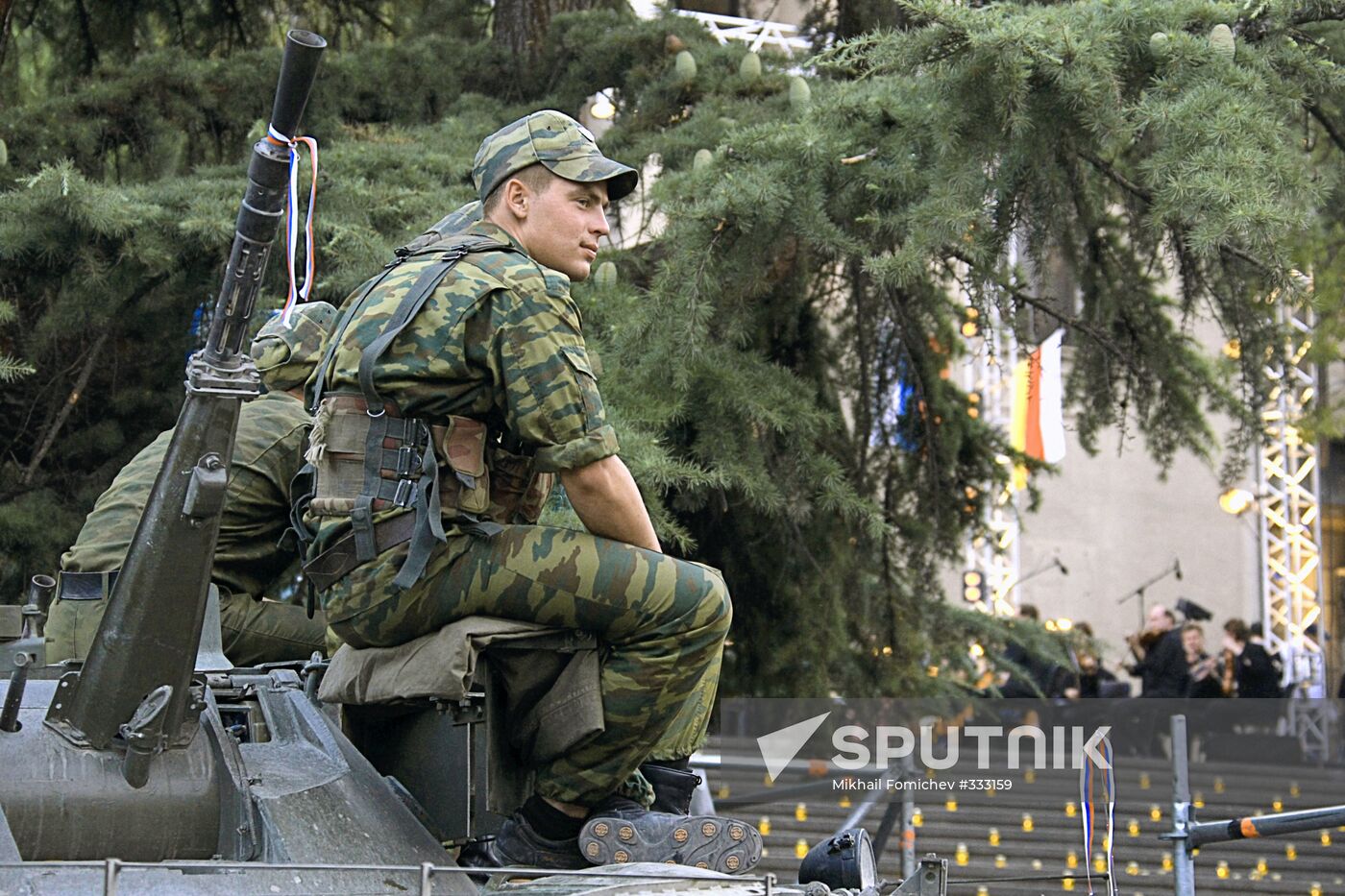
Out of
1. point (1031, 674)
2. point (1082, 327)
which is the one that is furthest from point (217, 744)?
point (1031, 674)

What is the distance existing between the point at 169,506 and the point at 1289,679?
19.1m

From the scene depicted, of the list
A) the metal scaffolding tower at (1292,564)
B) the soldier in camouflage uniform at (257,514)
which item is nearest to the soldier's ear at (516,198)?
the soldier in camouflage uniform at (257,514)

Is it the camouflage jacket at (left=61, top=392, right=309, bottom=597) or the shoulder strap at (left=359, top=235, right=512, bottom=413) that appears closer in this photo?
the shoulder strap at (left=359, top=235, right=512, bottom=413)

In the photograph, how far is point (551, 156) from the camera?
4664mm

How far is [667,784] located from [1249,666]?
12.2 meters

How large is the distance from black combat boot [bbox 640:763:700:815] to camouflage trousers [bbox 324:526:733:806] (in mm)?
165

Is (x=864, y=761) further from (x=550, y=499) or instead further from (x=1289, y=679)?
(x=1289, y=679)

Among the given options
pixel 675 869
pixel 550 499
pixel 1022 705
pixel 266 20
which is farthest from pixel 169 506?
pixel 1022 705

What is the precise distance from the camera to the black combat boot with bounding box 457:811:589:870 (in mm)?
4523

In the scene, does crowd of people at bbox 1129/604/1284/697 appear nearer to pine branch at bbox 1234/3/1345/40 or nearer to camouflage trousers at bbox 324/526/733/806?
pine branch at bbox 1234/3/1345/40

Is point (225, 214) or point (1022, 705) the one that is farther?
point (1022, 705)

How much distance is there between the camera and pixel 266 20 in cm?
1073

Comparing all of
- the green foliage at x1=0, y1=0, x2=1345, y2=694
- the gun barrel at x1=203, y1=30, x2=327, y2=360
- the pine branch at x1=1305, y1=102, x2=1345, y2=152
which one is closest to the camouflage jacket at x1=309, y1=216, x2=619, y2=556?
the gun barrel at x1=203, y1=30, x2=327, y2=360

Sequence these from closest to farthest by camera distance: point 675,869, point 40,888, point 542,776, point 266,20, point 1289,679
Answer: point 40,888 → point 675,869 → point 542,776 → point 266,20 → point 1289,679
